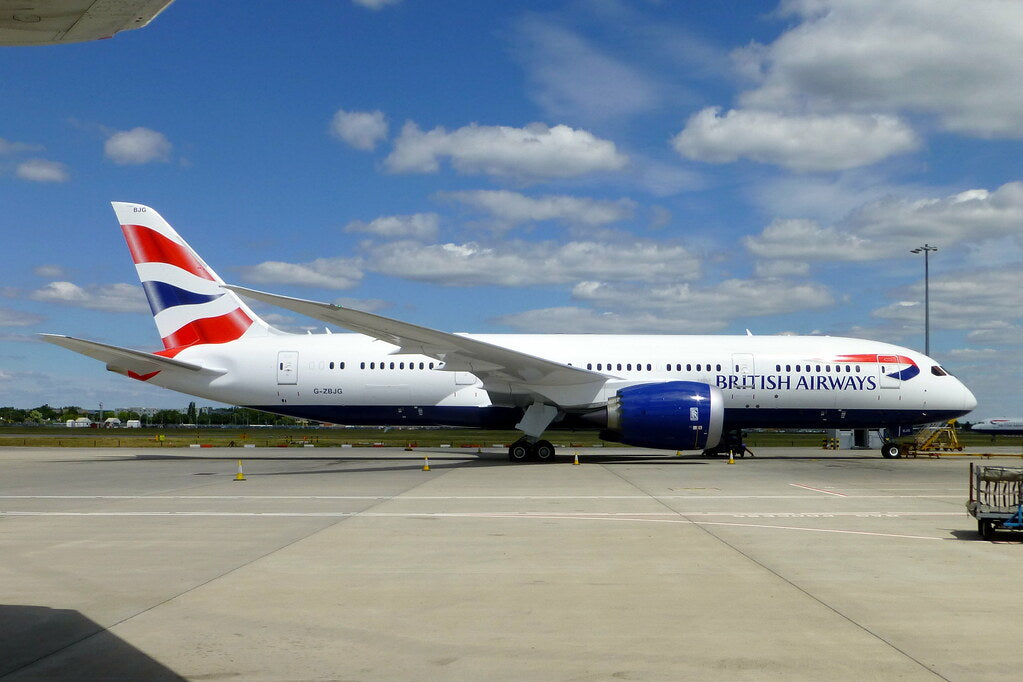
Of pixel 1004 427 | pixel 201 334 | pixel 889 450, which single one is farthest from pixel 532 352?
pixel 1004 427

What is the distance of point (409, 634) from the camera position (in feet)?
16.9

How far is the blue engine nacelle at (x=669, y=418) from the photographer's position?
20000mm

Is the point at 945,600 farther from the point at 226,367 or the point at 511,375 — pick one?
the point at 226,367

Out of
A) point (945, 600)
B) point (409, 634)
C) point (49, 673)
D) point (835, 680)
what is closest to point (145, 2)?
point (49, 673)

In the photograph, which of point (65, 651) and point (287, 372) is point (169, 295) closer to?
point (287, 372)

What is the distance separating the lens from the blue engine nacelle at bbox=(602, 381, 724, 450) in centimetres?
2000

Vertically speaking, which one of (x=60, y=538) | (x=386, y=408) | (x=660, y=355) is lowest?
(x=60, y=538)

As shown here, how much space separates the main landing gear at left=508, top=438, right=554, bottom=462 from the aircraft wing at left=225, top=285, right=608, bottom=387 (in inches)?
68.7

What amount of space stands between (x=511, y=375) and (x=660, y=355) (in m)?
4.82

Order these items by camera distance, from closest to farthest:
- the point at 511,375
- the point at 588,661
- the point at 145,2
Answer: the point at 145,2, the point at 588,661, the point at 511,375

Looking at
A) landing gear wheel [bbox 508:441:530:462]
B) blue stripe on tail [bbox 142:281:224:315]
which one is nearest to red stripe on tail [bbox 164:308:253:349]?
blue stripe on tail [bbox 142:281:224:315]

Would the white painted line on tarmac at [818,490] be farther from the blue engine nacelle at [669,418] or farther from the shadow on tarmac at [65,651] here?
the shadow on tarmac at [65,651]

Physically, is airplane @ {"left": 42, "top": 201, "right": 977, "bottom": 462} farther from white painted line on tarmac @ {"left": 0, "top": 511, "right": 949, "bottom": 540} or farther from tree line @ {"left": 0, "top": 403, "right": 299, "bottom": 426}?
tree line @ {"left": 0, "top": 403, "right": 299, "bottom": 426}

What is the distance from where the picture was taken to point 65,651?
4.75 meters
